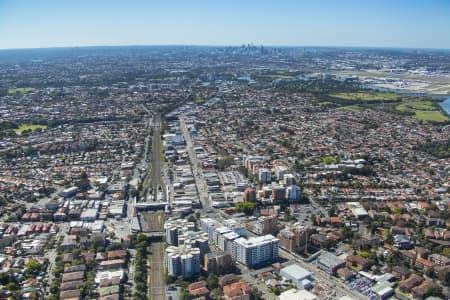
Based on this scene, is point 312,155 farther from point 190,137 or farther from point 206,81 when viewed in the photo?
point 206,81

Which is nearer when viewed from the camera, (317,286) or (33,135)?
(317,286)

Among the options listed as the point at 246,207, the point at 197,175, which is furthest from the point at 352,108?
the point at 246,207

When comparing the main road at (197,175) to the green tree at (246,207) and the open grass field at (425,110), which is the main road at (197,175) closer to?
the green tree at (246,207)

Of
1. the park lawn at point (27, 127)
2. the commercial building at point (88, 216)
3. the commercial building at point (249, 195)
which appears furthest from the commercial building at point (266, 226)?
the park lawn at point (27, 127)

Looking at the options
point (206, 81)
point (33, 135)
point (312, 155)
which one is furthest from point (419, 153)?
point (206, 81)

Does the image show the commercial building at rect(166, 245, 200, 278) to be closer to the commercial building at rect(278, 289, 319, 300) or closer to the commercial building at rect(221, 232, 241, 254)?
the commercial building at rect(221, 232, 241, 254)
